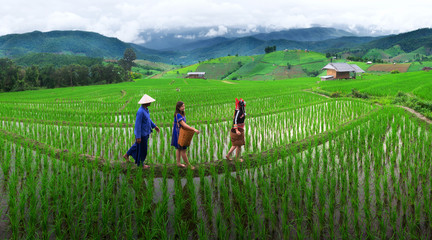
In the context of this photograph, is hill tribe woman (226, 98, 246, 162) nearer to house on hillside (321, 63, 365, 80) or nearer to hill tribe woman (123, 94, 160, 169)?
hill tribe woman (123, 94, 160, 169)

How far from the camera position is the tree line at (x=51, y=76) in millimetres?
40781

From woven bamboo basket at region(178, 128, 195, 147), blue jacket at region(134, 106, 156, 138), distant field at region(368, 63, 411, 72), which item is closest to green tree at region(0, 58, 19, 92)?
blue jacket at region(134, 106, 156, 138)

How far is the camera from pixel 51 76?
151 feet

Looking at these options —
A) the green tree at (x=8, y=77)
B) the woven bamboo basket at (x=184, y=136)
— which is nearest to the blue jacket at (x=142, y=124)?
the woven bamboo basket at (x=184, y=136)

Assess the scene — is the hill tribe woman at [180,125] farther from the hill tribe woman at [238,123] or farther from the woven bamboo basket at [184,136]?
the hill tribe woman at [238,123]

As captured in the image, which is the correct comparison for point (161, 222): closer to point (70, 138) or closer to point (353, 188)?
point (353, 188)

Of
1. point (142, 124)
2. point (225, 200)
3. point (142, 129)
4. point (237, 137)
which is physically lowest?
point (225, 200)

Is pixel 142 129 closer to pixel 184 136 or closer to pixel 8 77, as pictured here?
pixel 184 136

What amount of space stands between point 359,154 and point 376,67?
7862 cm

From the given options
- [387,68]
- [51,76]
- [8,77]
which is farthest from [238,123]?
[387,68]

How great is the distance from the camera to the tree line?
4078 cm

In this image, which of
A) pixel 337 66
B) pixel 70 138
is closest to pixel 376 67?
pixel 337 66

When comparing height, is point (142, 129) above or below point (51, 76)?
below

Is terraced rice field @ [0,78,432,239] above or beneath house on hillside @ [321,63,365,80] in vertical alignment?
beneath
